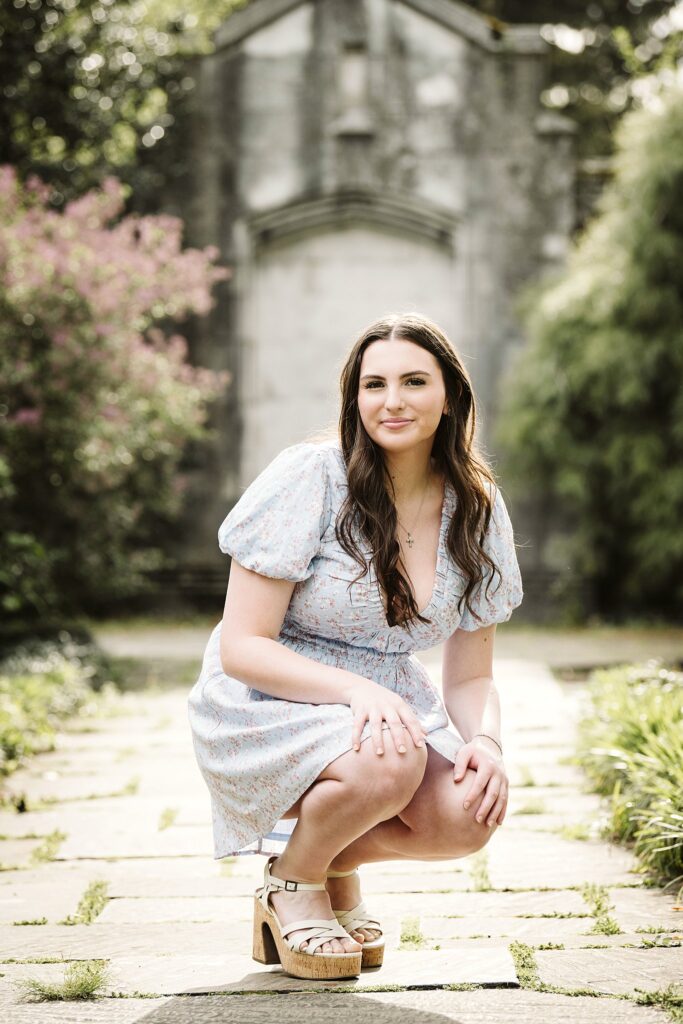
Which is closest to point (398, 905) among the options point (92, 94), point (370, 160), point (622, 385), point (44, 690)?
point (44, 690)

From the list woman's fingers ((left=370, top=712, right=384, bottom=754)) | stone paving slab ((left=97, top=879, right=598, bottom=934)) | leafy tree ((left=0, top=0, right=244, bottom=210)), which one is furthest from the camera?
leafy tree ((left=0, top=0, right=244, bottom=210))

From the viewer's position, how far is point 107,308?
7.75 metres

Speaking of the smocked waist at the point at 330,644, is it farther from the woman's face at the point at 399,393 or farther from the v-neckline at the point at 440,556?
the woman's face at the point at 399,393

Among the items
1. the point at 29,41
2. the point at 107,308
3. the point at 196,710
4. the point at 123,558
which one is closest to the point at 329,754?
the point at 196,710

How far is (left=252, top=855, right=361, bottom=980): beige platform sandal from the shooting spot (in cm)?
238

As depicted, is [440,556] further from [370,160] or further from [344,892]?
[370,160]

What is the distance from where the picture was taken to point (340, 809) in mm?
2348

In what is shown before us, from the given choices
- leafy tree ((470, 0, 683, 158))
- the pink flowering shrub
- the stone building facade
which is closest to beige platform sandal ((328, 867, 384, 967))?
the pink flowering shrub

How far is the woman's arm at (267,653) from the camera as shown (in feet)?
8.00

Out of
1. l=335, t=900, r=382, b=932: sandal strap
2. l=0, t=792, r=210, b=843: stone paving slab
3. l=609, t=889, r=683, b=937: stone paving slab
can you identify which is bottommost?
l=0, t=792, r=210, b=843: stone paving slab

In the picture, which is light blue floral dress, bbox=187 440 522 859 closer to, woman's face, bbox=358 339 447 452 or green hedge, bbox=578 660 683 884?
woman's face, bbox=358 339 447 452

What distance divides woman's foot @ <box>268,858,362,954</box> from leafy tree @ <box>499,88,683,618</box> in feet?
22.9

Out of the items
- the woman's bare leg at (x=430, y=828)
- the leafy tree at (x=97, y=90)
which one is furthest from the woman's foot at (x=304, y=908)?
the leafy tree at (x=97, y=90)

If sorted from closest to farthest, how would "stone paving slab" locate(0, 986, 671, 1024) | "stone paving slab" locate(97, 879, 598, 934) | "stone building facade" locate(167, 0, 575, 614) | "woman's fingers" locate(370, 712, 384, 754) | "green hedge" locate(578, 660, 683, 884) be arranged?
"stone paving slab" locate(0, 986, 671, 1024)
"woman's fingers" locate(370, 712, 384, 754)
"stone paving slab" locate(97, 879, 598, 934)
"green hedge" locate(578, 660, 683, 884)
"stone building facade" locate(167, 0, 575, 614)
